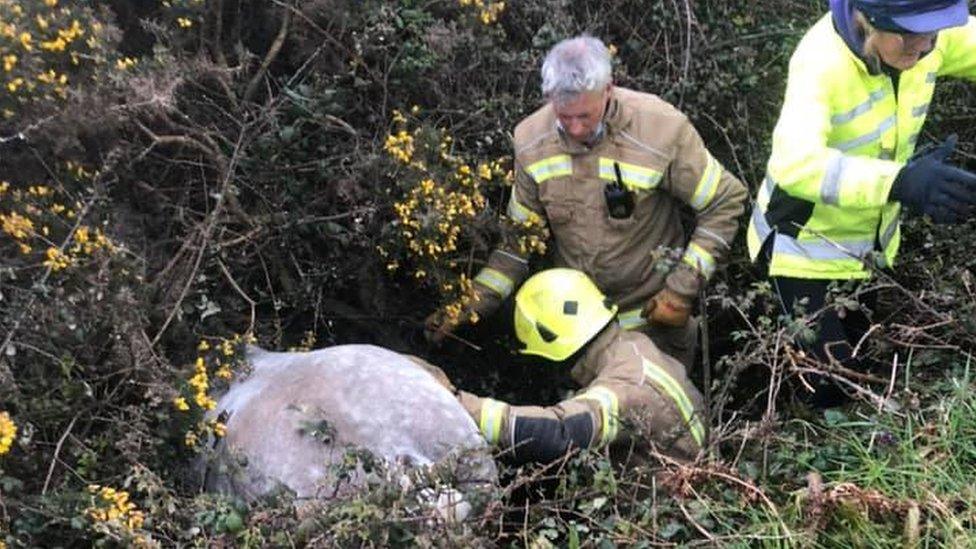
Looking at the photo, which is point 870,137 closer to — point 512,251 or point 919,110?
point 919,110

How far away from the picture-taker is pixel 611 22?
473cm

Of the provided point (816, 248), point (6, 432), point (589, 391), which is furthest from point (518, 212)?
point (6, 432)

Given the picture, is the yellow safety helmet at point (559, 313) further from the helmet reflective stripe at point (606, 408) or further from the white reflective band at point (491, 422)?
the white reflective band at point (491, 422)

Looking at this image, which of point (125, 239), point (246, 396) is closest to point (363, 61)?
point (125, 239)

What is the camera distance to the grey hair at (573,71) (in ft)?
12.2

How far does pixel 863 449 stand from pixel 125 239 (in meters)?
2.49

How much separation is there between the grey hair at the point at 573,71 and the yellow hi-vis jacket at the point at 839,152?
2.30 ft

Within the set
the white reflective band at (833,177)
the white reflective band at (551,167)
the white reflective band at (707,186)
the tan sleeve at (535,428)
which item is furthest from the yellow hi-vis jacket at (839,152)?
the tan sleeve at (535,428)

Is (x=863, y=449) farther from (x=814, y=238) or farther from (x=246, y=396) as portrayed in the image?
(x=246, y=396)

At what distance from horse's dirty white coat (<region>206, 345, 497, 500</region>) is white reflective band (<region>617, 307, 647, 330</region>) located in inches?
46.9

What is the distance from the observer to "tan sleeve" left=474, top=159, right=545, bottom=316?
4.19 meters

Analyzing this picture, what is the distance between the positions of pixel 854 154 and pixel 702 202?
31.5 inches

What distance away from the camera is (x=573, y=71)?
3.72 metres

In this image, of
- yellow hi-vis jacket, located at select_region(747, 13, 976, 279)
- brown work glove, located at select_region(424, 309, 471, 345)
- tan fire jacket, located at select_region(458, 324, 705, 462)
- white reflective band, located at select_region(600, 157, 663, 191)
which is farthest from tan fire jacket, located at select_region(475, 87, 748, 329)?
tan fire jacket, located at select_region(458, 324, 705, 462)
